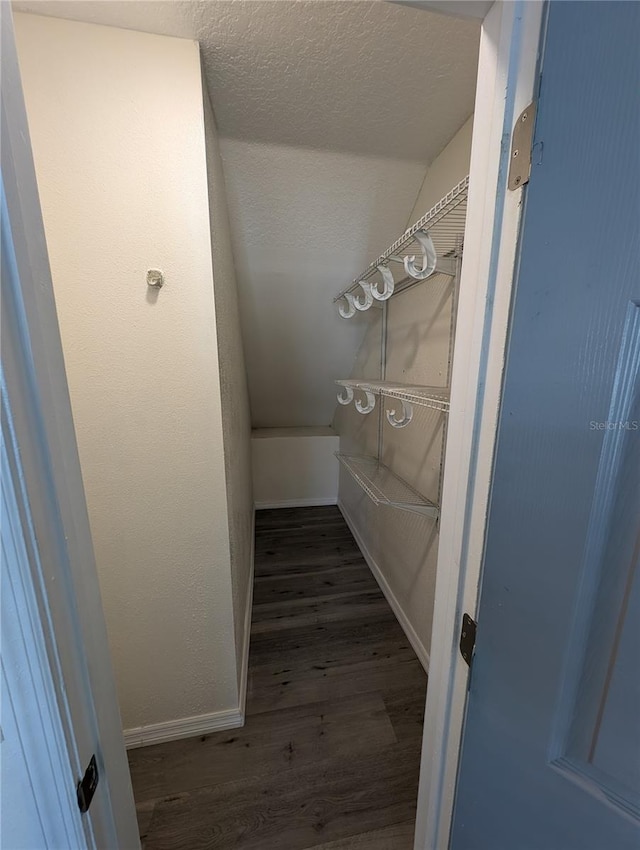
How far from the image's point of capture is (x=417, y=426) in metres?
1.72

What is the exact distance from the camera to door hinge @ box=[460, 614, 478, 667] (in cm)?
55

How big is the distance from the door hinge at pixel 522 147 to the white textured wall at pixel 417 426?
981 mm

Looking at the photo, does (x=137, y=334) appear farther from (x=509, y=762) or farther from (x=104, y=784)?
(x=509, y=762)

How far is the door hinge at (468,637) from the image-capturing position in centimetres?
55

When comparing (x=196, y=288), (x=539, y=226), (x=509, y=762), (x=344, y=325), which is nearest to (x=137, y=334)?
(x=196, y=288)

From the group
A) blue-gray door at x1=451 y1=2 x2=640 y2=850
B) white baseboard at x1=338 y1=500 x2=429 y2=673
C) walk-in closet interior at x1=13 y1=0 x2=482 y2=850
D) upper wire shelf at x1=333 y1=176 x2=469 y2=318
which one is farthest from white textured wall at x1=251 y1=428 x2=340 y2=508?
blue-gray door at x1=451 y1=2 x2=640 y2=850

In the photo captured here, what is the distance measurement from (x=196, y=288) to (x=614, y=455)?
111 cm

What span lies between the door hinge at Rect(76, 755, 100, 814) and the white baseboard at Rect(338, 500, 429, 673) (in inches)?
63.5

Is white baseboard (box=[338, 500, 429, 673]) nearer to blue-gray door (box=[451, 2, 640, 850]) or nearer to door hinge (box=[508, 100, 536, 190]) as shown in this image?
blue-gray door (box=[451, 2, 640, 850])

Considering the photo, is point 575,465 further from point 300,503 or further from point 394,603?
point 300,503

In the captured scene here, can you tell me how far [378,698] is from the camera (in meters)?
1.53

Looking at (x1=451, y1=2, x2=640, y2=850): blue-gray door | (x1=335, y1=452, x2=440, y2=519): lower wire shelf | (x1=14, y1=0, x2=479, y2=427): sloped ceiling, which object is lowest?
(x1=335, y1=452, x2=440, y2=519): lower wire shelf

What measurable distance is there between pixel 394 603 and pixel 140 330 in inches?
80.0

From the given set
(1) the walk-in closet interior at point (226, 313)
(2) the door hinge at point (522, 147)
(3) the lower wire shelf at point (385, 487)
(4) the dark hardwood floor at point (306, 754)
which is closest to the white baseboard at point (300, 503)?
(3) the lower wire shelf at point (385, 487)
